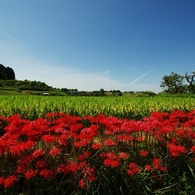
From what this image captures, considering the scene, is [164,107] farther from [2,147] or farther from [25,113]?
[2,147]

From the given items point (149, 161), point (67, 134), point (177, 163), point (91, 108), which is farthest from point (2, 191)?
point (91, 108)

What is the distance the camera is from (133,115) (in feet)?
30.2

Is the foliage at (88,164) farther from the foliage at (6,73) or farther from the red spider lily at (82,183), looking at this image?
the foliage at (6,73)

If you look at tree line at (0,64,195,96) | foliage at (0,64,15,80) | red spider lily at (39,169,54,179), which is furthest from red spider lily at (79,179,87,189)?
foliage at (0,64,15,80)

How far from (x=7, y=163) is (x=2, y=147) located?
14.9 inches

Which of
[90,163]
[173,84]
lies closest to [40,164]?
[90,163]

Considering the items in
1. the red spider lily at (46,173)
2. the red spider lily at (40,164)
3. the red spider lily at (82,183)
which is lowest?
the red spider lily at (82,183)

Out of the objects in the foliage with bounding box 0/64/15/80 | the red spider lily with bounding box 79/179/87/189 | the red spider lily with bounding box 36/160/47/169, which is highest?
the foliage with bounding box 0/64/15/80

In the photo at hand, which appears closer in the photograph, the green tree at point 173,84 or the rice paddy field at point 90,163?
the rice paddy field at point 90,163

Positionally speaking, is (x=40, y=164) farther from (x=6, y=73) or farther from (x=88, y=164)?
(x=6, y=73)

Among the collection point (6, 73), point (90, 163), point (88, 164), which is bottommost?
point (90, 163)

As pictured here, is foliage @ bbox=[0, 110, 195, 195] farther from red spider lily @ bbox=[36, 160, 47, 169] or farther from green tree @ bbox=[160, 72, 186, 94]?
green tree @ bbox=[160, 72, 186, 94]

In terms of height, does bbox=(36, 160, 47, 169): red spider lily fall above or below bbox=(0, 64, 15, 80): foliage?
below

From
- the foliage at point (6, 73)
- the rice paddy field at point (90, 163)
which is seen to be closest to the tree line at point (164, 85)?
the foliage at point (6, 73)
